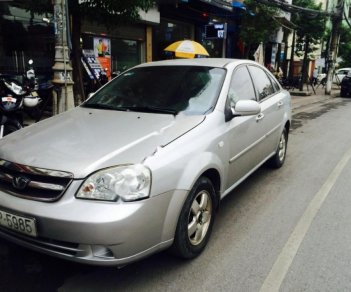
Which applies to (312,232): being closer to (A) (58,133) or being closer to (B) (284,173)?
(B) (284,173)

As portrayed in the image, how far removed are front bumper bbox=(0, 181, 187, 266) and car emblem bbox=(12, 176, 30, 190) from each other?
8 cm

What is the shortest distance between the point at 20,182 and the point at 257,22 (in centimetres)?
1503

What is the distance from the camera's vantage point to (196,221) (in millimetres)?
3166

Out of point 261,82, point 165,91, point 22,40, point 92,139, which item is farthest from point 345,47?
point 92,139

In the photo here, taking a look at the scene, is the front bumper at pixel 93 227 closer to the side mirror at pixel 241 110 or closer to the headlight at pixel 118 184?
the headlight at pixel 118 184

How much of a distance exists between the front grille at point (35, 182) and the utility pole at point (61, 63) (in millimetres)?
3120

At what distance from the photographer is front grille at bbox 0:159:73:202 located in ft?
8.39

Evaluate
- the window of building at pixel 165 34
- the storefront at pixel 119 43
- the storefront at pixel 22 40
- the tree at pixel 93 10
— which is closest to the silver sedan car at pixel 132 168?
the tree at pixel 93 10

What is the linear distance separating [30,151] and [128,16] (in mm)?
4298

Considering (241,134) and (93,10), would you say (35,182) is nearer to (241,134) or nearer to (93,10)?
(241,134)

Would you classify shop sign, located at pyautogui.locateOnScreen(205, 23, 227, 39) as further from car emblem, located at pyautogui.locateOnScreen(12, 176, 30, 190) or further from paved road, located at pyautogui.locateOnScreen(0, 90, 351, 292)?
A: car emblem, located at pyautogui.locateOnScreen(12, 176, 30, 190)

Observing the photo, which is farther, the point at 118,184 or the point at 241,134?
the point at 241,134

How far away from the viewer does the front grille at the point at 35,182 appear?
2.56m

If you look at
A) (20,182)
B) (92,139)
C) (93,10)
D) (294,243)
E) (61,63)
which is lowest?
(294,243)
